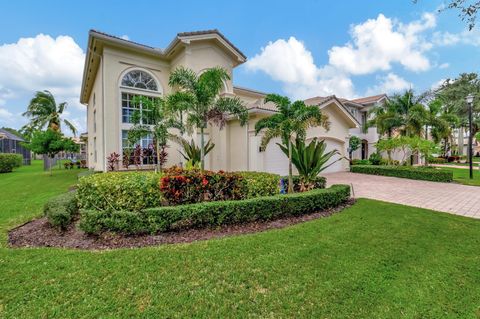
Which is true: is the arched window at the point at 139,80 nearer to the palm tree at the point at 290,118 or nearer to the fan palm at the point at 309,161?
the palm tree at the point at 290,118

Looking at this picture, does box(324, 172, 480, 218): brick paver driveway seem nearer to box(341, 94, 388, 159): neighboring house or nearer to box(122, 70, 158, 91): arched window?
box(122, 70, 158, 91): arched window

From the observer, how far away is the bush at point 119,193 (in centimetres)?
523

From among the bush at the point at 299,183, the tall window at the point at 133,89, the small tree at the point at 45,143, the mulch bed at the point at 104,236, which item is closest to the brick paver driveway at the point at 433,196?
the bush at the point at 299,183

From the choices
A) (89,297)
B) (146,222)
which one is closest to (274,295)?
(89,297)

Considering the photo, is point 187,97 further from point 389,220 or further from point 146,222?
point 389,220

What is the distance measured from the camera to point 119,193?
17.2 feet

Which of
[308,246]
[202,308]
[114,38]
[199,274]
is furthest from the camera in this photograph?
[114,38]

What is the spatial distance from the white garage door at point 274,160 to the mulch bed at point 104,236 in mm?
7764

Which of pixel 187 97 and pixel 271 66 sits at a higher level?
pixel 271 66

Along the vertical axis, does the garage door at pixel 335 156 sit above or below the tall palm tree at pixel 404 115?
below

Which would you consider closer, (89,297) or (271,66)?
(89,297)

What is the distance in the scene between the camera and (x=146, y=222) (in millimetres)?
5023

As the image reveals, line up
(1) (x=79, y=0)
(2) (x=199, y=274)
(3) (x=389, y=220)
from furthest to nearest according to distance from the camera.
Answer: (1) (x=79, y=0)
(3) (x=389, y=220)
(2) (x=199, y=274)

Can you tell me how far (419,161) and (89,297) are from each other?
34.9 m
